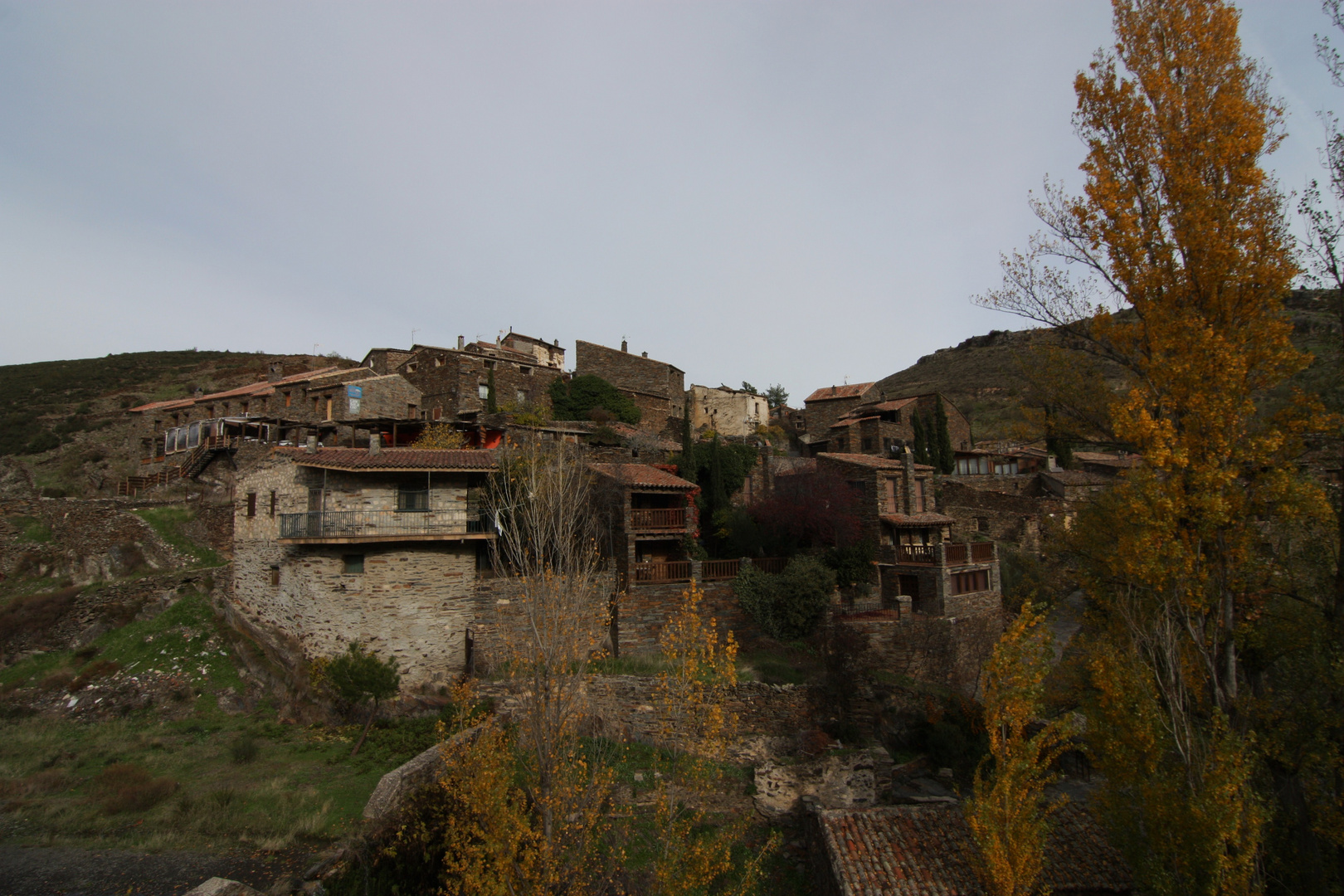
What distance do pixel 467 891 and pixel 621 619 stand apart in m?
10.8

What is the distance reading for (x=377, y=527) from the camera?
59.5ft

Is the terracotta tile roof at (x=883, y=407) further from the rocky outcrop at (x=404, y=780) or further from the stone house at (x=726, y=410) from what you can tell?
the rocky outcrop at (x=404, y=780)

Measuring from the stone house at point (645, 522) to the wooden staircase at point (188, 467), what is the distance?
58.4 feet

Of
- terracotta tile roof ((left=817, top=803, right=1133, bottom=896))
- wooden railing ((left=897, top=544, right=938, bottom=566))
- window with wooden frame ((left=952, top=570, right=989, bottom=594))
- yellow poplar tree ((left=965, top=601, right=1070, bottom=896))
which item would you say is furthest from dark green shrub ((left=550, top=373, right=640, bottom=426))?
yellow poplar tree ((left=965, top=601, right=1070, bottom=896))

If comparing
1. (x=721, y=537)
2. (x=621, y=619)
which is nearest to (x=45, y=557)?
(x=621, y=619)

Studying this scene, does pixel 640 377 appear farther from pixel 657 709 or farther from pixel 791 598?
pixel 657 709

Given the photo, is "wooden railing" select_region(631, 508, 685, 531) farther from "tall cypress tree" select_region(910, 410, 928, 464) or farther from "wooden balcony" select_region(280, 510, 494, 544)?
"tall cypress tree" select_region(910, 410, 928, 464)

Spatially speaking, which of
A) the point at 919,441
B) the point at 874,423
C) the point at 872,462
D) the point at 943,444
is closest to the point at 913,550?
the point at 872,462

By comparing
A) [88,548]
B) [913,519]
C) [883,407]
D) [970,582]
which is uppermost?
[883,407]

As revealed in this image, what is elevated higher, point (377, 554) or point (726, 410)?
point (726, 410)

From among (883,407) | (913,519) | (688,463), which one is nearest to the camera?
(913,519)

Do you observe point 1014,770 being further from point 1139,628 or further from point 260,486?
point 260,486

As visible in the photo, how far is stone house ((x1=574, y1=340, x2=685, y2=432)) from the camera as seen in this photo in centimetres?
3769

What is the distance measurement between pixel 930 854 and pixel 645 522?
41.2 ft
